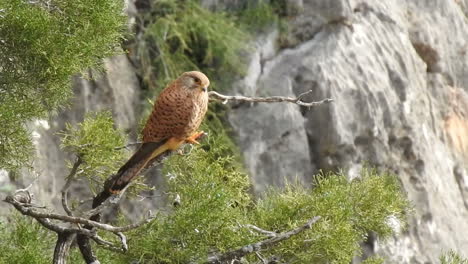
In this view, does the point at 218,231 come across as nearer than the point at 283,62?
Yes

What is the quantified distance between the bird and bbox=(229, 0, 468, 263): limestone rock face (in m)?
1.20

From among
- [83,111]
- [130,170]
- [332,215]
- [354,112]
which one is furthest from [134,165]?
[354,112]

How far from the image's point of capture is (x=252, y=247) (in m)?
1.68

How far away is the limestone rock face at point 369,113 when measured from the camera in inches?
121

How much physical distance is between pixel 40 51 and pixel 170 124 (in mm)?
316

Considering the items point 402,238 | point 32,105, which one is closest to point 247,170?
point 402,238

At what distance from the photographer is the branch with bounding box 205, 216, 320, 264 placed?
1674 mm

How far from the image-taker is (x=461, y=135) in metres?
3.60

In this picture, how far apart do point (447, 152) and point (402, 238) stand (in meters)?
0.53

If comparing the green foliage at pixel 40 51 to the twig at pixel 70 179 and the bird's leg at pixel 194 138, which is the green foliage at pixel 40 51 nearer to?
the twig at pixel 70 179

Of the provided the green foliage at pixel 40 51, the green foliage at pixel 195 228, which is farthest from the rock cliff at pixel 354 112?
the green foliage at pixel 195 228

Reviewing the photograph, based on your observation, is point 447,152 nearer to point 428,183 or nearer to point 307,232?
point 428,183

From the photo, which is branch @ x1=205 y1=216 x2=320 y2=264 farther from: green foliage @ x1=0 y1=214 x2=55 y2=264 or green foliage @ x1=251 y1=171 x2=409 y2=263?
green foliage @ x1=0 y1=214 x2=55 y2=264

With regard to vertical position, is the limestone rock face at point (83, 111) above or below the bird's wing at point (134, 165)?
below
